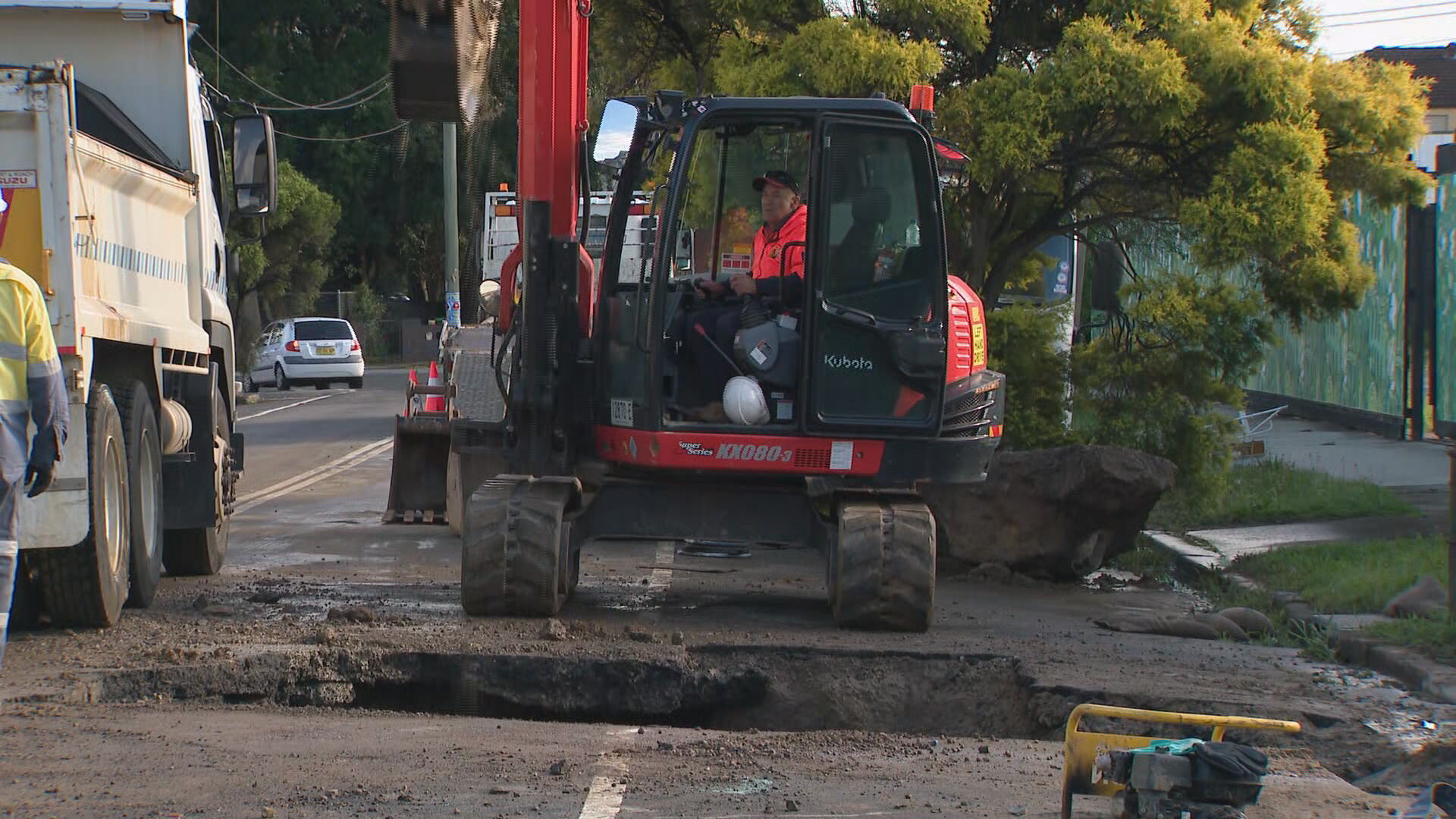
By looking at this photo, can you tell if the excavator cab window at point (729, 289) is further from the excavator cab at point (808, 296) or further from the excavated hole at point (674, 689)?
the excavated hole at point (674, 689)

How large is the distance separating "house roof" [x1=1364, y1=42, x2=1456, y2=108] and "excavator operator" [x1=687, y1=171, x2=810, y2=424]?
136ft

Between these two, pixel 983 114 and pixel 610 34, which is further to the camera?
pixel 610 34

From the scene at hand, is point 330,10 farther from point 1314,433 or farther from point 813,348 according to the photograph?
point 813,348

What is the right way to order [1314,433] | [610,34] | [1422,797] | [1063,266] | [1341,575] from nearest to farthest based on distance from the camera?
[1422,797] < [1341,575] < [610,34] < [1063,266] < [1314,433]

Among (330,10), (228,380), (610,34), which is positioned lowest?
(228,380)

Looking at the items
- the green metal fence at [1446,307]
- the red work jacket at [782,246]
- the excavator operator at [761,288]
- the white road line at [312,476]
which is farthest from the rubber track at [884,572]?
the green metal fence at [1446,307]

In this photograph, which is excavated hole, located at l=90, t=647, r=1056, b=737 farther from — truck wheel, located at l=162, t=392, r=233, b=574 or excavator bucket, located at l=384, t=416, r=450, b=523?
excavator bucket, located at l=384, t=416, r=450, b=523

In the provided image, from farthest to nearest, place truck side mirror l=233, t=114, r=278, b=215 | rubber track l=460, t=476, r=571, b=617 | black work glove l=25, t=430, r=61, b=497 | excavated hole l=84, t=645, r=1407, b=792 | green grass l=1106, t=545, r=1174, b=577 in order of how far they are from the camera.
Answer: green grass l=1106, t=545, r=1174, b=577 → truck side mirror l=233, t=114, r=278, b=215 → rubber track l=460, t=476, r=571, b=617 → excavated hole l=84, t=645, r=1407, b=792 → black work glove l=25, t=430, r=61, b=497

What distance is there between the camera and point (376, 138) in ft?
154

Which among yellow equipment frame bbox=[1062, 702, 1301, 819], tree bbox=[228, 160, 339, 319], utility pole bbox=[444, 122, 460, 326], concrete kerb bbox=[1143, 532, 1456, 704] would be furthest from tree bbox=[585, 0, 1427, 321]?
tree bbox=[228, 160, 339, 319]

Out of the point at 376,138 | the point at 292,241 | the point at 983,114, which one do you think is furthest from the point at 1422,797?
the point at 376,138

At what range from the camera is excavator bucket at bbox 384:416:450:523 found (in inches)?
454

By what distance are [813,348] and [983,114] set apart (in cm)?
374

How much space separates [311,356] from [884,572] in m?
27.5
